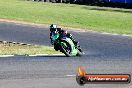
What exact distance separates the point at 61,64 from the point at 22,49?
3.98 metres

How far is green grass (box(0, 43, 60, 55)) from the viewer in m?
18.8

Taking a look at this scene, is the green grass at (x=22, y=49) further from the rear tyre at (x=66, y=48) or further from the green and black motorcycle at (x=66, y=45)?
the rear tyre at (x=66, y=48)

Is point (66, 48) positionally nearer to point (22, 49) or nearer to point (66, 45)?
point (66, 45)

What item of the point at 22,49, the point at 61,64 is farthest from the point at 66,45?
the point at 22,49

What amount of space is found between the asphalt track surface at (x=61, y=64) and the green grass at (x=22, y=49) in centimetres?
139

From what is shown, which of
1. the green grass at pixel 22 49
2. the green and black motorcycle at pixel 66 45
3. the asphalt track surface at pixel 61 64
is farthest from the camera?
the green grass at pixel 22 49

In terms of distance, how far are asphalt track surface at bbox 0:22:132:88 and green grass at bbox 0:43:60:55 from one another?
139 cm

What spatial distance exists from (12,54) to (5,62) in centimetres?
212

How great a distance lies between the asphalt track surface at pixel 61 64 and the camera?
13.1 metres

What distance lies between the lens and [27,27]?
2928cm

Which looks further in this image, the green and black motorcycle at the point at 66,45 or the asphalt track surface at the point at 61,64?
the green and black motorcycle at the point at 66,45

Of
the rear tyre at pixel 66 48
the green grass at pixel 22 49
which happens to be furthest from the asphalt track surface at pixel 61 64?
the green grass at pixel 22 49

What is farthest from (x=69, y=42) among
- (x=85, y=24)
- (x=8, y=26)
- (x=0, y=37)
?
(x=85, y=24)

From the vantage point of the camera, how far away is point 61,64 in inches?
637
